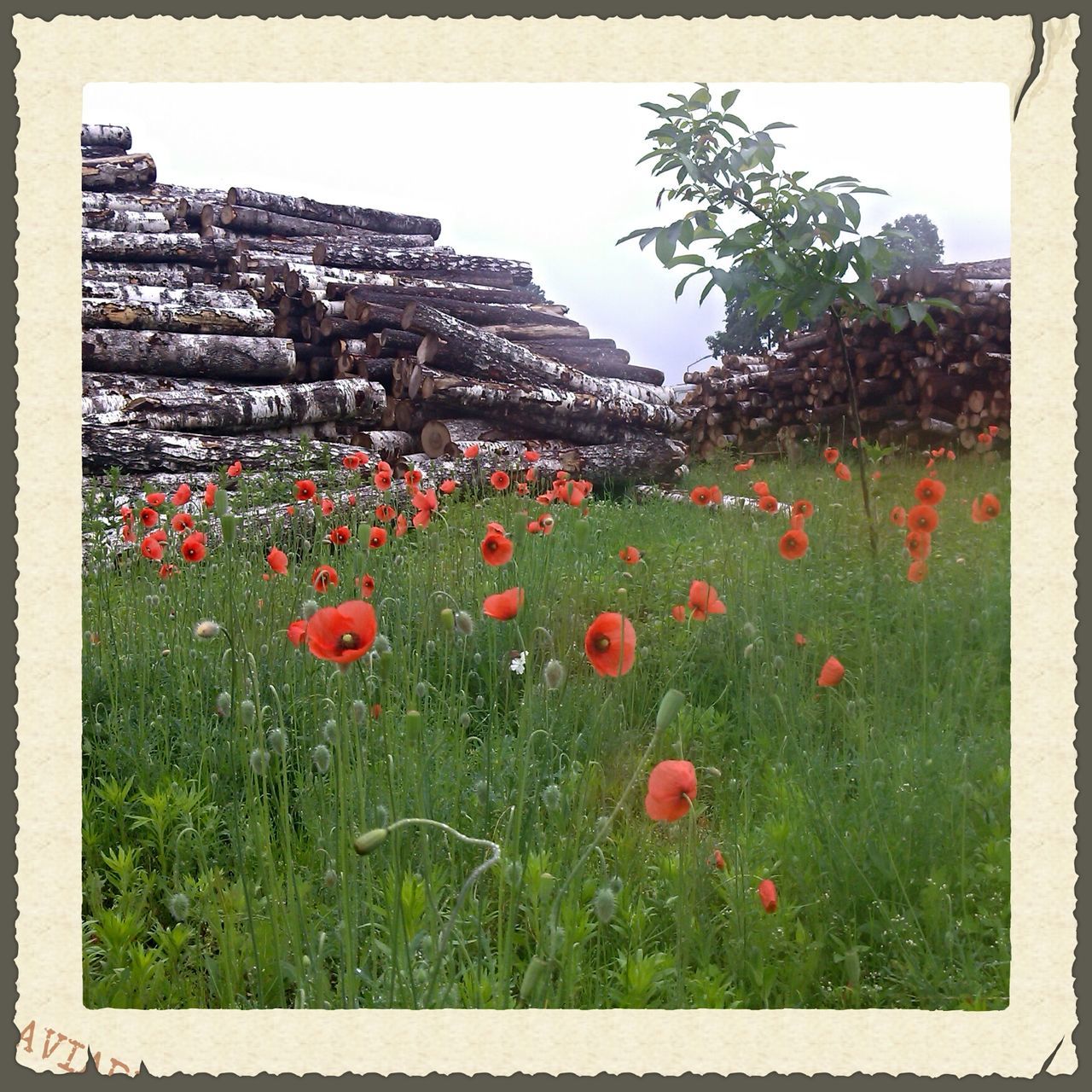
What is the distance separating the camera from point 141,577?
2.52 meters

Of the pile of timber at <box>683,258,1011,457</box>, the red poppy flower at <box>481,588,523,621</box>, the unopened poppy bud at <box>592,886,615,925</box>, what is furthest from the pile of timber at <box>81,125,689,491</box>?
the unopened poppy bud at <box>592,886,615,925</box>

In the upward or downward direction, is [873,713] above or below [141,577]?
below

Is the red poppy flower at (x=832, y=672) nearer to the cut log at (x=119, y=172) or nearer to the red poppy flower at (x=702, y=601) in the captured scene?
the red poppy flower at (x=702, y=601)

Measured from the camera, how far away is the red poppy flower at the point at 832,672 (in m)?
1.89

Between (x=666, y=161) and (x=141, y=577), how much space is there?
165cm

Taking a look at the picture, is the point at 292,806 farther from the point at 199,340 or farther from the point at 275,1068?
the point at 199,340

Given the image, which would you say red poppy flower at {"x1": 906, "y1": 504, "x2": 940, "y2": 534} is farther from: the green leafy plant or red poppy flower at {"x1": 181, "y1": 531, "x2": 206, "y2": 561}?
red poppy flower at {"x1": 181, "y1": 531, "x2": 206, "y2": 561}

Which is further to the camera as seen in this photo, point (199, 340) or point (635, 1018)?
point (199, 340)

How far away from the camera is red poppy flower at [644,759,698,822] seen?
1.40 m

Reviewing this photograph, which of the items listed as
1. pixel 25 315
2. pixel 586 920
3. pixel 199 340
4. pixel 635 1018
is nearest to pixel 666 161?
pixel 25 315

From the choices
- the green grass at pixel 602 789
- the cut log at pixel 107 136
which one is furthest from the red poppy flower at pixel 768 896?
the cut log at pixel 107 136

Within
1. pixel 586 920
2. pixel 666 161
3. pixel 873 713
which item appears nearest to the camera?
pixel 586 920

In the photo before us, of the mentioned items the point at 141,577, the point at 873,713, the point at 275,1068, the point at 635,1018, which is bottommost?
the point at 275,1068

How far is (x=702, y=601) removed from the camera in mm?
1946
